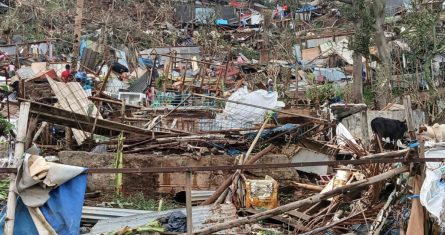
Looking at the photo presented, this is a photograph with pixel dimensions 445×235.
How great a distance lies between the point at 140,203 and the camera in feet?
27.6

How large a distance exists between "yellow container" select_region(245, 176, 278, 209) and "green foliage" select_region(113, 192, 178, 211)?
1.18 metres

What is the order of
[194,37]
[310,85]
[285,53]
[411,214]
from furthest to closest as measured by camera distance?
[194,37], [285,53], [310,85], [411,214]

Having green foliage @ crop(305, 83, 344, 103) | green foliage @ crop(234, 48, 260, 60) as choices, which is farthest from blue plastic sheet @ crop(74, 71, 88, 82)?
green foliage @ crop(234, 48, 260, 60)

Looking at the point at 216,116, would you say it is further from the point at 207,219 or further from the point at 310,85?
the point at 310,85

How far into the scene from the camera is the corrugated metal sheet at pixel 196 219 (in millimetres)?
6570

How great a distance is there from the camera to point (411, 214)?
16.7ft

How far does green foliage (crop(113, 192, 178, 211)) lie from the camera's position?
8180mm

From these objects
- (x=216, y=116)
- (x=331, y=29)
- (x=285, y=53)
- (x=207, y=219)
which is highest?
(x=331, y=29)

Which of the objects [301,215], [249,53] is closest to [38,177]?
[301,215]

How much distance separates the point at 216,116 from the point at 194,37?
17.5 meters

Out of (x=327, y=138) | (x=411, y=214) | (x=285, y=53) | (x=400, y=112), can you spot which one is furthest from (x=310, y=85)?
(x=411, y=214)

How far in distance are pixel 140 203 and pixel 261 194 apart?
1818 mm

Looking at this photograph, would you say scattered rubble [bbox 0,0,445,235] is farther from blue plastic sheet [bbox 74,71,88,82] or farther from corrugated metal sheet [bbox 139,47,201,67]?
corrugated metal sheet [bbox 139,47,201,67]

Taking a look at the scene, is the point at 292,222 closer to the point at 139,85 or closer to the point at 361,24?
the point at 139,85
